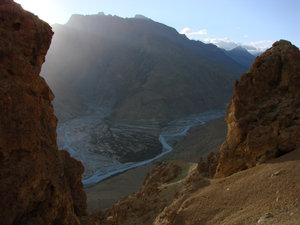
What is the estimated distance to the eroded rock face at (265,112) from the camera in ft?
24.2

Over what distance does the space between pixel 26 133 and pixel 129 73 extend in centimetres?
8769

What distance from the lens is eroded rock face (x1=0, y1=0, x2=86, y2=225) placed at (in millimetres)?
5668

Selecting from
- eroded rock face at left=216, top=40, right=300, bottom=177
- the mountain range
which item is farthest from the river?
eroded rock face at left=216, top=40, right=300, bottom=177

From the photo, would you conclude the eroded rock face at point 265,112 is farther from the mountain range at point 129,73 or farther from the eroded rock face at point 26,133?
the mountain range at point 129,73

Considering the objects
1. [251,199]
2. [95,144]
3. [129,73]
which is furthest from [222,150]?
[129,73]

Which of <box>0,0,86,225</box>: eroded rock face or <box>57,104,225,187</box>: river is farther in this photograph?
<box>57,104,225,187</box>: river

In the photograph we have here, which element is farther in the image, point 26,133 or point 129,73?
point 129,73

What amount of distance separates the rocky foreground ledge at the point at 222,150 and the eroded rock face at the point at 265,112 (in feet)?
0.09

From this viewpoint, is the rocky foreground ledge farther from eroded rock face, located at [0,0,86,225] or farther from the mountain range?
the mountain range

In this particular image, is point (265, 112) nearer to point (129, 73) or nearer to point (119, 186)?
point (119, 186)

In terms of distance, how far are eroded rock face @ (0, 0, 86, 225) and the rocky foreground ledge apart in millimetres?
21

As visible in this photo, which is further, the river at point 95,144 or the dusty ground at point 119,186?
the river at point 95,144

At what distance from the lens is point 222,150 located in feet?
28.9

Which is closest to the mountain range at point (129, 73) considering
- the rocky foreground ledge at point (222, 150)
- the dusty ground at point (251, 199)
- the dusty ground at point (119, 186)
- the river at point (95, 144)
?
the river at point (95, 144)
